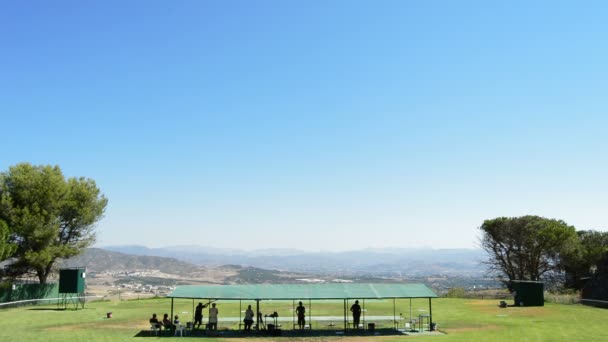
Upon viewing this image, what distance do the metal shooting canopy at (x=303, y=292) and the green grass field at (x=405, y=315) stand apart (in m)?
2.66

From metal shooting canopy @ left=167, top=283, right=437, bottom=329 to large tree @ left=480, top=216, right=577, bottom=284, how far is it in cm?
4555

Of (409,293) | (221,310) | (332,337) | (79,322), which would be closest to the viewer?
(332,337)

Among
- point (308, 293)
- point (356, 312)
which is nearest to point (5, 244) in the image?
point (308, 293)

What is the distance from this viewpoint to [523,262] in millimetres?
76562

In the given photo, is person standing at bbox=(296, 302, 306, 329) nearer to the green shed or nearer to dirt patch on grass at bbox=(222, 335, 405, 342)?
dirt patch on grass at bbox=(222, 335, 405, 342)

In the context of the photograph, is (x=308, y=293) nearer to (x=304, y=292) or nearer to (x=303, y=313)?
(x=304, y=292)

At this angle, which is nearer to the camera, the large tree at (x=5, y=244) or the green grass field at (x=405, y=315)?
the green grass field at (x=405, y=315)

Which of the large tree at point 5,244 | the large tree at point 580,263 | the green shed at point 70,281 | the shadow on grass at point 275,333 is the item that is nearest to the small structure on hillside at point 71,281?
the green shed at point 70,281

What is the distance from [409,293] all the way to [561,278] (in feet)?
170

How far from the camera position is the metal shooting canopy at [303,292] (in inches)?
1256

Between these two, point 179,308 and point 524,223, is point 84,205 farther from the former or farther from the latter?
point 524,223

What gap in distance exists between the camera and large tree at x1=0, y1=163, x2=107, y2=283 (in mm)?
56938

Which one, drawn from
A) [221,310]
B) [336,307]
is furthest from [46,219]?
[336,307]

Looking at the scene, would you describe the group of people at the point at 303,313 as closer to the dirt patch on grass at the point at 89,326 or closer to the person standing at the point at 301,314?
the person standing at the point at 301,314
